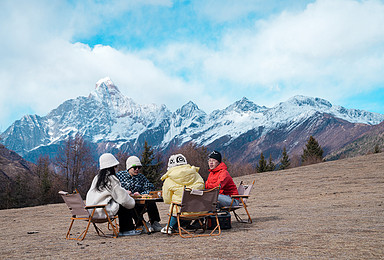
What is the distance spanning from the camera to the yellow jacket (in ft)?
23.9

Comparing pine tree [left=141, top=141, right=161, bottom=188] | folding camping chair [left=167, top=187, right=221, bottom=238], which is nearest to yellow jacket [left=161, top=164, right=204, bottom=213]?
folding camping chair [left=167, top=187, right=221, bottom=238]

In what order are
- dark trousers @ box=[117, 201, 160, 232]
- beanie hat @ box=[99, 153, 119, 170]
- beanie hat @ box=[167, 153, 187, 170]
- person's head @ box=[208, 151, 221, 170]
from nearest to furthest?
beanie hat @ box=[99, 153, 119, 170] → beanie hat @ box=[167, 153, 187, 170] → dark trousers @ box=[117, 201, 160, 232] → person's head @ box=[208, 151, 221, 170]

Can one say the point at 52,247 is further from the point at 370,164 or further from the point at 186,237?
the point at 370,164

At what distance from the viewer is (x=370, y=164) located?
1010 inches

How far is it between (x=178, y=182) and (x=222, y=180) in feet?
3.80

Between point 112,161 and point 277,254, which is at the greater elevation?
point 112,161

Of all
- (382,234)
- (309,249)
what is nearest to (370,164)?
(382,234)

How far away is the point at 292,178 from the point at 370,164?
594 centimetres

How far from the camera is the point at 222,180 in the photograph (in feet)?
26.1

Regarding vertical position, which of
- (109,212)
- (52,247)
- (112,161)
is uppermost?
(112,161)

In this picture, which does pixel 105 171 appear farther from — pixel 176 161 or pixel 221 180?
pixel 221 180

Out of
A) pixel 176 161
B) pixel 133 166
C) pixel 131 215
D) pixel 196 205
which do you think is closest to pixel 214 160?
pixel 176 161

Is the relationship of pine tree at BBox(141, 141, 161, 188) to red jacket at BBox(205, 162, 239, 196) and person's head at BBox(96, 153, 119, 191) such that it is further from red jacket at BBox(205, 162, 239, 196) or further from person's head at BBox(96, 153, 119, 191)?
person's head at BBox(96, 153, 119, 191)

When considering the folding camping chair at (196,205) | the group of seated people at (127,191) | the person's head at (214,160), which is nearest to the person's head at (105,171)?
the group of seated people at (127,191)
